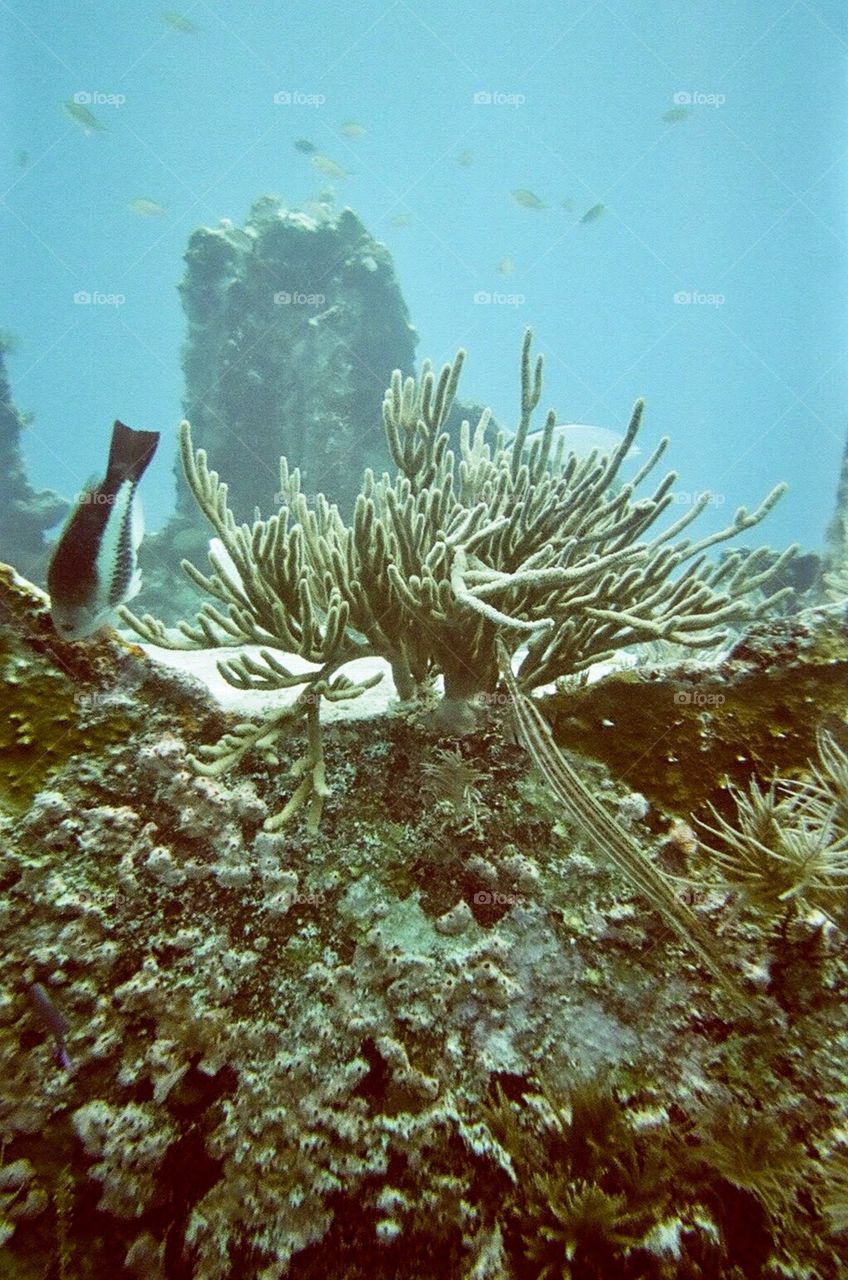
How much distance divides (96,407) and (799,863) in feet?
380

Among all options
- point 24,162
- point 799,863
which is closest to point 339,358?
point 24,162

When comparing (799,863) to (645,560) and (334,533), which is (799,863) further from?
(334,533)

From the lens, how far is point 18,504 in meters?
13.6

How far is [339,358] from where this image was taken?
14.1m

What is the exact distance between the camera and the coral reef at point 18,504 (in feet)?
43.2

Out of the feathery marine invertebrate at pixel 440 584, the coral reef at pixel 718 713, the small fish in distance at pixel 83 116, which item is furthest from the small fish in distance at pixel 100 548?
the small fish in distance at pixel 83 116
